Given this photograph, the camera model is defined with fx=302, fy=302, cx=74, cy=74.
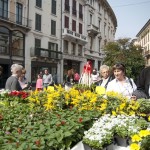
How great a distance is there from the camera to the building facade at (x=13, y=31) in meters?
26.6

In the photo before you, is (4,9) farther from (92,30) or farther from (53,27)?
(92,30)

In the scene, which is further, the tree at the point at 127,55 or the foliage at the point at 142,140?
the tree at the point at 127,55

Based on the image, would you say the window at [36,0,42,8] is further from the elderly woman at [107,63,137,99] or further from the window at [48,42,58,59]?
the elderly woman at [107,63,137,99]

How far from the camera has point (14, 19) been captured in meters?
27.8

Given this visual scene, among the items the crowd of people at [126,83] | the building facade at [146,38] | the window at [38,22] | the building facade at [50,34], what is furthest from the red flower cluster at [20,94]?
the building facade at [146,38]

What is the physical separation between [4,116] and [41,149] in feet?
5.76

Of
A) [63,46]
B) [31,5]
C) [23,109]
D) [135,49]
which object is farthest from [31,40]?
[23,109]

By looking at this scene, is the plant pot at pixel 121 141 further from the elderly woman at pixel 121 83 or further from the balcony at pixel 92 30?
the balcony at pixel 92 30

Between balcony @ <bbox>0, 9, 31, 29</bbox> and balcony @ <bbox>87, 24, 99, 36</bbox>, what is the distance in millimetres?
13667

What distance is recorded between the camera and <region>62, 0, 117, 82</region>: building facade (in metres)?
36.4

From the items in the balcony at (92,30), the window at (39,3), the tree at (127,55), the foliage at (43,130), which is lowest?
the foliage at (43,130)

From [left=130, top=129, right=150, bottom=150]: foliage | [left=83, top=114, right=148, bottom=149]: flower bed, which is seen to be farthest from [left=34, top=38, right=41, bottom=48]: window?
[left=130, top=129, right=150, bottom=150]: foliage

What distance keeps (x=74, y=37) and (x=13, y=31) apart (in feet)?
34.0

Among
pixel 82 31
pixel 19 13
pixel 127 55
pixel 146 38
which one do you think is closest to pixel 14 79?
pixel 127 55
